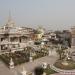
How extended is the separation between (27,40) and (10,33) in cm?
492

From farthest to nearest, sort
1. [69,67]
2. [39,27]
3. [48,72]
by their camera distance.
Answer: [39,27] < [69,67] < [48,72]

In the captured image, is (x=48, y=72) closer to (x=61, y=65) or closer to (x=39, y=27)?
(x=61, y=65)

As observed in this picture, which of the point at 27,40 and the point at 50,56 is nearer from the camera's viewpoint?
the point at 50,56

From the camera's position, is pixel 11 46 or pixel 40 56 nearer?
pixel 40 56

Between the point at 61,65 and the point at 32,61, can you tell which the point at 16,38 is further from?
the point at 61,65

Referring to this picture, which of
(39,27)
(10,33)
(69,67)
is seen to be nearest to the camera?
(69,67)

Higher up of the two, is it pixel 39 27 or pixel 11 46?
pixel 39 27

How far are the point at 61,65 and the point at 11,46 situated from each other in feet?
62.6

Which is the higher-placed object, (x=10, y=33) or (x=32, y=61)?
(x=10, y=33)

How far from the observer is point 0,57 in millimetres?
28562

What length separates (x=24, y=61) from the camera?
24.5 meters

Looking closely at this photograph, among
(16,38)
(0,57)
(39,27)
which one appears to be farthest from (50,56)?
(39,27)

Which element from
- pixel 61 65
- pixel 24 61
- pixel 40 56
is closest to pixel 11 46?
pixel 40 56

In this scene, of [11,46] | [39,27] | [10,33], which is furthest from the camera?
[39,27]
